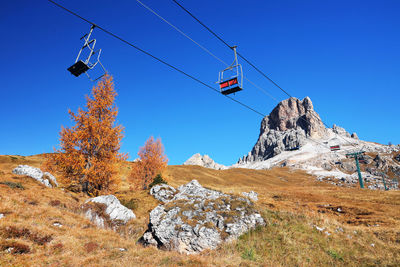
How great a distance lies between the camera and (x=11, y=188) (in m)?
17.0

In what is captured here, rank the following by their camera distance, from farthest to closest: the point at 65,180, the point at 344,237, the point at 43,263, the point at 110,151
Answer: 1. the point at 110,151
2. the point at 65,180
3. the point at 344,237
4. the point at 43,263

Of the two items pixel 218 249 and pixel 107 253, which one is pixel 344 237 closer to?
pixel 218 249

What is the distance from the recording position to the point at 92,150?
75.9ft

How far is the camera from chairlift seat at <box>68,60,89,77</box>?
11172mm

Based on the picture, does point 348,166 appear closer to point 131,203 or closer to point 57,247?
point 131,203

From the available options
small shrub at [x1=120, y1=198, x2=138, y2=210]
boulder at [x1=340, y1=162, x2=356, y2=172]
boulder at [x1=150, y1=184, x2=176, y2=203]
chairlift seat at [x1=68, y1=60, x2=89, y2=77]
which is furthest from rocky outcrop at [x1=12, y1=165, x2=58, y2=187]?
boulder at [x1=340, y1=162, x2=356, y2=172]

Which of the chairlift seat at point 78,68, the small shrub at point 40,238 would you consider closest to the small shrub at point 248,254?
the small shrub at point 40,238

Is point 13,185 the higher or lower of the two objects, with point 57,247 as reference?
higher

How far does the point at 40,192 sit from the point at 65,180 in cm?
409

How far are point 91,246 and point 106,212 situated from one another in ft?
21.1

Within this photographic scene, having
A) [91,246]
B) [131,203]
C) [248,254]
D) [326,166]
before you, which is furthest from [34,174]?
[326,166]

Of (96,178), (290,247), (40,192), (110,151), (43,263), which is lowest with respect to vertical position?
(43,263)

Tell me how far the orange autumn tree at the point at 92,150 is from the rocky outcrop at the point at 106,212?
524 centimetres

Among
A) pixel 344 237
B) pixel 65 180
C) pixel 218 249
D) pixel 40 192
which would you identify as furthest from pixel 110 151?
pixel 344 237
